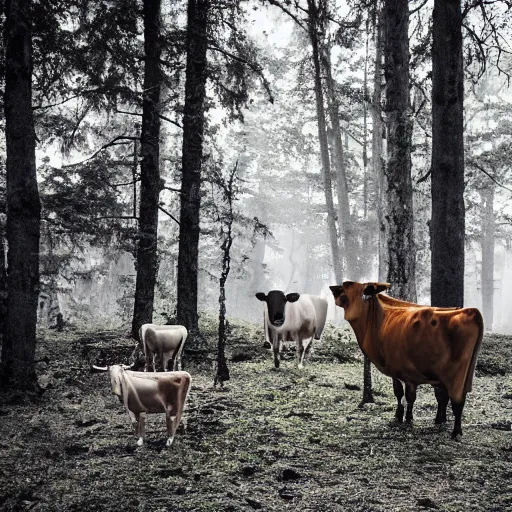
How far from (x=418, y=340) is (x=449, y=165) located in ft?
10.6

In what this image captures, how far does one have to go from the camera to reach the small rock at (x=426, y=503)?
13.2ft

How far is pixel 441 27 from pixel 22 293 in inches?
Result: 288

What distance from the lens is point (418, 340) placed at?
5.44m

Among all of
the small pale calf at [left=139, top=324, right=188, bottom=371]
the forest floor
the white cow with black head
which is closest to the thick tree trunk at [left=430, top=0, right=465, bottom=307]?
the forest floor

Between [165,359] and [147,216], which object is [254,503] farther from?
[147,216]

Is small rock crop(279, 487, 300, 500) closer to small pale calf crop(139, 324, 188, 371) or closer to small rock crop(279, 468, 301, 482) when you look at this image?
small rock crop(279, 468, 301, 482)

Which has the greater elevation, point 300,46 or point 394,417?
point 300,46

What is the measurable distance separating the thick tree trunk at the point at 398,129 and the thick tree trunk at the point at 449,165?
1.26 m

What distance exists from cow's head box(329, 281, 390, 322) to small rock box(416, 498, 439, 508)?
2.47m

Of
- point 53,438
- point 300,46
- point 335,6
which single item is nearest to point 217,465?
point 53,438

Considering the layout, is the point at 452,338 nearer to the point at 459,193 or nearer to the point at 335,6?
the point at 459,193

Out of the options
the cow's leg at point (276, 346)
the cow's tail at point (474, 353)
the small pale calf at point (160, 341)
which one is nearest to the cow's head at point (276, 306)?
the cow's leg at point (276, 346)

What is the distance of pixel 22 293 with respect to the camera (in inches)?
301

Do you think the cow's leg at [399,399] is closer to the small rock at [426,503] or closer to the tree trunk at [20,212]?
the small rock at [426,503]
